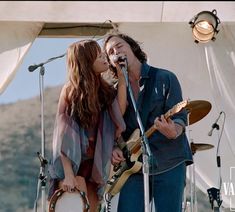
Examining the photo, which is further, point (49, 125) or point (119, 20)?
point (49, 125)

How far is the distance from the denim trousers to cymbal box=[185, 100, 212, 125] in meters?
0.21

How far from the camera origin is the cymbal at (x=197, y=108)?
2.02m


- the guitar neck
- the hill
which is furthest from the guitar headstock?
the hill

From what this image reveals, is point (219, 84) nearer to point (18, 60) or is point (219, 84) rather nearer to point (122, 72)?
point (18, 60)

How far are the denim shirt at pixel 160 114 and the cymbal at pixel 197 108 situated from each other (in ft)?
0.13

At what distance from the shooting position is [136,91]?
2107 mm

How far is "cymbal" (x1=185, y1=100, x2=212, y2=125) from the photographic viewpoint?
6.63 feet

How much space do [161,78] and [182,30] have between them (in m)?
1.63

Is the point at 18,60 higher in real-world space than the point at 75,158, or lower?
higher

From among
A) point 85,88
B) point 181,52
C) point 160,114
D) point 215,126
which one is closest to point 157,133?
point 160,114

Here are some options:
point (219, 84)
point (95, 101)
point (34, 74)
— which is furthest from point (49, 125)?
point (95, 101)

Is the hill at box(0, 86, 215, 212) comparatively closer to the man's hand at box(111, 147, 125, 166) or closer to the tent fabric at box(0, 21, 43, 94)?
the tent fabric at box(0, 21, 43, 94)

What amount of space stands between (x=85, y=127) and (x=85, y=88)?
0.46 ft

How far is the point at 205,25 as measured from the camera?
329 centimetres
